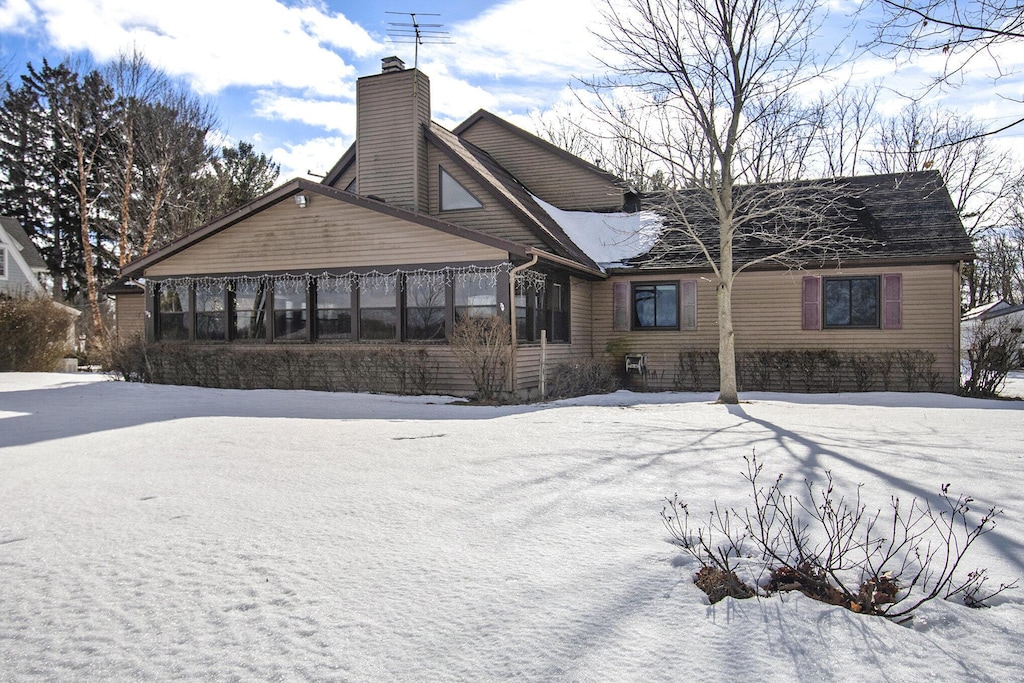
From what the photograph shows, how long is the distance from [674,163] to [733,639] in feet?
36.6

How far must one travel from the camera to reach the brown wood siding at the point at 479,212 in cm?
1527

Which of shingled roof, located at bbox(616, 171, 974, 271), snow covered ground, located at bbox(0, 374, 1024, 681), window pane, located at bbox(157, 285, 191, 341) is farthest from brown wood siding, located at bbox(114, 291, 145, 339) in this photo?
snow covered ground, located at bbox(0, 374, 1024, 681)

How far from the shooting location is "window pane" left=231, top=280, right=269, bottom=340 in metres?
15.3

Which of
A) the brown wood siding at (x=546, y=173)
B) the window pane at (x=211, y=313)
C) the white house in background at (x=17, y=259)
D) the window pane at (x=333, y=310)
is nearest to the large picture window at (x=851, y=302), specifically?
the brown wood siding at (x=546, y=173)

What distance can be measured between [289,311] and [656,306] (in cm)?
826

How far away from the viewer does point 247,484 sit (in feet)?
17.3

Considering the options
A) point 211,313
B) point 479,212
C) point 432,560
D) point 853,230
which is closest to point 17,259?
point 211,313

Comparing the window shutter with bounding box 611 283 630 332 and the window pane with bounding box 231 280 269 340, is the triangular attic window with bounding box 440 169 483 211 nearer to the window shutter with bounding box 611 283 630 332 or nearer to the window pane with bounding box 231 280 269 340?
the window shutter with bounding box 611 283 630 332

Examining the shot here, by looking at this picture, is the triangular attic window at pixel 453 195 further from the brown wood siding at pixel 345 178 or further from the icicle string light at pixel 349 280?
the brown wood siding at pixel 345 178

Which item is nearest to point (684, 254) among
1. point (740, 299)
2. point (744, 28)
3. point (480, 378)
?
point (740, 299)

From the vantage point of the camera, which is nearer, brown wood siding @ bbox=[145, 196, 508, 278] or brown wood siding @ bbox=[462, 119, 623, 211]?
brown wood siding @ bbox=[145, 196, 508, 278]

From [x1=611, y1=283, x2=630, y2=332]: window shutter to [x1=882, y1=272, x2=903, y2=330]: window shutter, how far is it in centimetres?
542

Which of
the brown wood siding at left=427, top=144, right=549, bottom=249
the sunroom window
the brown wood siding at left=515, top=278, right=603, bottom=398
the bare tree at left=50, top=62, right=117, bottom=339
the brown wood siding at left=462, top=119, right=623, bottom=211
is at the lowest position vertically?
the brown wood siding at left=515, top=278, right=603, bottom=398

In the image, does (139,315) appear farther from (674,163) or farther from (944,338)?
(944,338)
